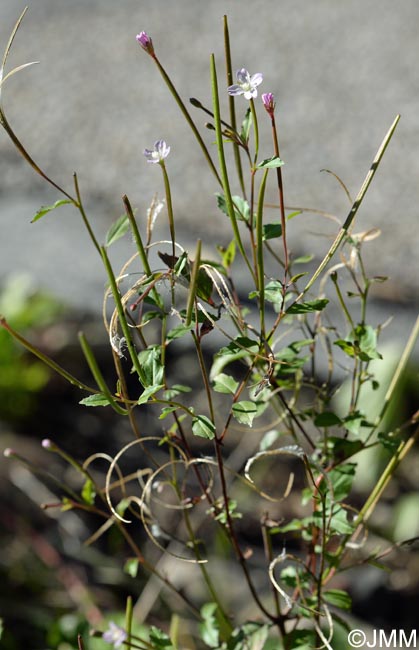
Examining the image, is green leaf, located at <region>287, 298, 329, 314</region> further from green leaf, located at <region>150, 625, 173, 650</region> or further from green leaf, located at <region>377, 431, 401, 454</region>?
green leaf, located at <region>150, 625, 173, 650</region>

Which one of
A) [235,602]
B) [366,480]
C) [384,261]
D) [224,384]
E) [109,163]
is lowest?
[235,602]

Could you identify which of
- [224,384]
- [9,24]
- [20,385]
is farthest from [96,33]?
[224,384]

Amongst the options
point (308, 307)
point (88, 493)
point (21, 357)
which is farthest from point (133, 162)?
point (308, 307)

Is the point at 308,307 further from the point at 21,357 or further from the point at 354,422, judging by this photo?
the point at 21,357

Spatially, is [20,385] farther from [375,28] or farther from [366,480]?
[375,28]

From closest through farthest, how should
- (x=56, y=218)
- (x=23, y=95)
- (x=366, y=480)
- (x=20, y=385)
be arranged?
(x=366, y=480)
(x=20, y=385)
(x=56, y=218)
(x=23, y=95)

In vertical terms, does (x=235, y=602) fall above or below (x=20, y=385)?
below

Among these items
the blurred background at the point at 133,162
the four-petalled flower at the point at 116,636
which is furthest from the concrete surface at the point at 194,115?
the four-petalled flower at the point at 116,636
